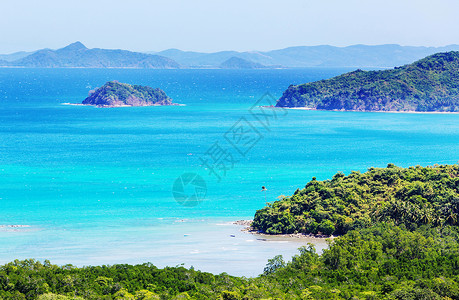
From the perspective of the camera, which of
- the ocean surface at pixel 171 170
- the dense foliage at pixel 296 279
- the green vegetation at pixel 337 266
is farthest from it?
the ocean surface at pixel 171 170

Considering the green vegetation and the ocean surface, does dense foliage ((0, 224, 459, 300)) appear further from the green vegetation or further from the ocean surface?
the ocean surface

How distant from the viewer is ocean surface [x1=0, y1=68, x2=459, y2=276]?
187 ft

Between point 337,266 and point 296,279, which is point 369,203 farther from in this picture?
point 296,279

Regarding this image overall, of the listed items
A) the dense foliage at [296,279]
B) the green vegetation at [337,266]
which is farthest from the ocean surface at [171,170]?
the dense foliage at [296,279]

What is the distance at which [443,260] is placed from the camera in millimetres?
41719

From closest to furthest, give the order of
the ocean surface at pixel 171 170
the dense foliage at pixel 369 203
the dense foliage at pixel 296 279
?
the dense foliage at pixel 296 279 → the dense foliage at pixel 369 203 → the ocean surface at pixel 171 170

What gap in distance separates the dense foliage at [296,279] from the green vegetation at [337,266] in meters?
0.06

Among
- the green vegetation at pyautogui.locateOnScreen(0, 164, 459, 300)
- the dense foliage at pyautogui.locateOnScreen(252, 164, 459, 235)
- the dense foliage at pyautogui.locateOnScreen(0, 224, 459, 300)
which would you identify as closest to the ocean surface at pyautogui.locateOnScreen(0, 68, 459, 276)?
the dense foliage at pyautogui.locateOnScreen(252, 164, 459, 235)

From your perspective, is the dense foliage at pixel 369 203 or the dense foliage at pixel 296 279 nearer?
the dense foliage at pixel 296 279

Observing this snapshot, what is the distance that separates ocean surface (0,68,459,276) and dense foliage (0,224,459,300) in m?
8.24

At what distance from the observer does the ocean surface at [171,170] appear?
56.9 metres

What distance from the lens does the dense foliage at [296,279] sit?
113 ft

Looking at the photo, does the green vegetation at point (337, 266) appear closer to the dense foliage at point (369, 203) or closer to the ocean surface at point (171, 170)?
the dense foliage at point (369, 203)

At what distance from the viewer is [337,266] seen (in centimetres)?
4294
